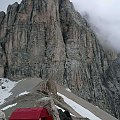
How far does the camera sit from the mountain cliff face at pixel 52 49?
10856 centimetres

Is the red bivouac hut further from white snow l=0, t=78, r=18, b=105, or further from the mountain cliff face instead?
the mountain cliff face

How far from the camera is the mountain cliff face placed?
356 ft

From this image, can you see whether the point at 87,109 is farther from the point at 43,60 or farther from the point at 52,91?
the point at 43,60

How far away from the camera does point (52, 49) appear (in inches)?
4309

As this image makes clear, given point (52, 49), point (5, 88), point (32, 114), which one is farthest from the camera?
point (52, 49)

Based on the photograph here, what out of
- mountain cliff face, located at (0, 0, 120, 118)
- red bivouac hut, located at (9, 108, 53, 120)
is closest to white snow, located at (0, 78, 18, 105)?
mountain cliff face, located at (0, 0, 120, 118)

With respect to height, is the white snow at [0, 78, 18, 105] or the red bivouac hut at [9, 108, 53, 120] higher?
the red bivouac hut at [9, 108, 53, 120]

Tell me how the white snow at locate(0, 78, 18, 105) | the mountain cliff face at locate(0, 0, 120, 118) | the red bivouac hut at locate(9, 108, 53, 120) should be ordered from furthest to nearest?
the mountain cliff face at locate(0, 0, 120, 118) < the white snow at locate(0, 78, 18, 105) < the red bivouac hut at locate(9, 108, 53, 120)

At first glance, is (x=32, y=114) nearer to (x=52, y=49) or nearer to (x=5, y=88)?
(x=5, y=88)

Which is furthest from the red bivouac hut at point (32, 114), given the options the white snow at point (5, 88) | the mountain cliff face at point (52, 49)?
the mountain cliff face at point (52, 49)

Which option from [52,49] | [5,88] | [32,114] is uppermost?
[32,114]

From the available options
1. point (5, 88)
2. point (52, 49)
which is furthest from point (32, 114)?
point (52, 49)

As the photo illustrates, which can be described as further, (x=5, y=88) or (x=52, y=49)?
(x=52, y=49)

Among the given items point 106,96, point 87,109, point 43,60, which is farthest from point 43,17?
point 87,109
